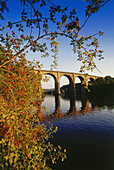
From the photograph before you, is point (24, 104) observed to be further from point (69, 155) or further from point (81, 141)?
point (81, 141)

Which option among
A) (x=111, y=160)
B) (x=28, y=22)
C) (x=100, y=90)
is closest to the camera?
(x=28, y=22)

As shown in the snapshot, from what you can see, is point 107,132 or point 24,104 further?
point 107,132

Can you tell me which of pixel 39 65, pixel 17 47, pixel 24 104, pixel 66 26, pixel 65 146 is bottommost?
pixel 65 146

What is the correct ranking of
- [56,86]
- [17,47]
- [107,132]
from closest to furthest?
[17,47] < [107,132] < [56,86]

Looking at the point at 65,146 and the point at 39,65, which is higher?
the point at 39,65

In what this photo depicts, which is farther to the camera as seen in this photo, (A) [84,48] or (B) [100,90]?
(B) [100,90]

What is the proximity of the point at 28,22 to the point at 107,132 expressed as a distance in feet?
28.3

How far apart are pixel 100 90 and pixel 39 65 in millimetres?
49603

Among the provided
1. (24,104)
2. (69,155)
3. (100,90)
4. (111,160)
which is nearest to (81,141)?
(69,155)

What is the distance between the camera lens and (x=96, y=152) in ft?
18.3

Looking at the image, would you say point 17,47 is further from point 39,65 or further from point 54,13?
point 54,13

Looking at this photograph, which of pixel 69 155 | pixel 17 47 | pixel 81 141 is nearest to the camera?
pixel 17 47

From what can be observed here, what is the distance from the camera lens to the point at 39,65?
3527mm

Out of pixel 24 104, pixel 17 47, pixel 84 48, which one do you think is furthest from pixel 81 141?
pixel 17 47
